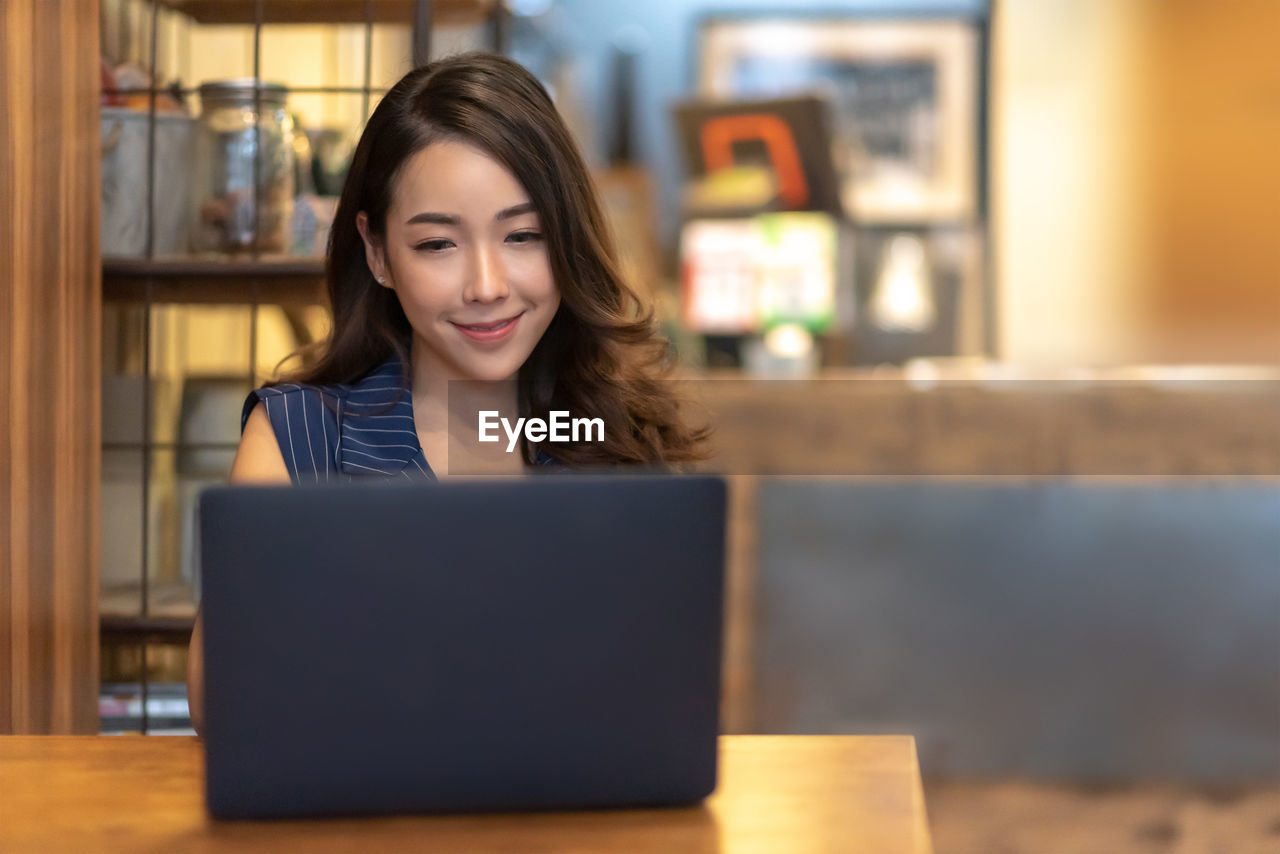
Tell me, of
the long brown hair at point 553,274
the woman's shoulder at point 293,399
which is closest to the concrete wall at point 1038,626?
the long brown hair at point 553,274

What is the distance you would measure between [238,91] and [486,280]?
62cm

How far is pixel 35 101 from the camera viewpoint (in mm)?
1339

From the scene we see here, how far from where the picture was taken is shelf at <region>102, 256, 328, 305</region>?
162 centimetres

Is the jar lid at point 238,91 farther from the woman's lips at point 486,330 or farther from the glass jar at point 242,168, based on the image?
the woman's lips at point 486,330

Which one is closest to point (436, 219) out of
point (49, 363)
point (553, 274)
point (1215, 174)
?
point (553, 274)

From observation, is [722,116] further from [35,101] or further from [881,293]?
[35,101]

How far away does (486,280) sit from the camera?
1.19 metres

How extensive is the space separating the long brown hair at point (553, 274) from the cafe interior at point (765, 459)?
27 cm

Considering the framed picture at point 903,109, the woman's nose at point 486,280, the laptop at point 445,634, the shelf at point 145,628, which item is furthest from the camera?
the framed picture at point 903,109

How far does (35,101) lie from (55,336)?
0.24 meters

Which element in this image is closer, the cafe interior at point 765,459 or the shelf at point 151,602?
the cafe interior at point 765,459

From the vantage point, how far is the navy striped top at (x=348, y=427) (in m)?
1.26

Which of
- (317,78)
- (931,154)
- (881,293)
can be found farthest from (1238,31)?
(317,78)

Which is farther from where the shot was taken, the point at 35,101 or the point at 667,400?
the point at 667,400
